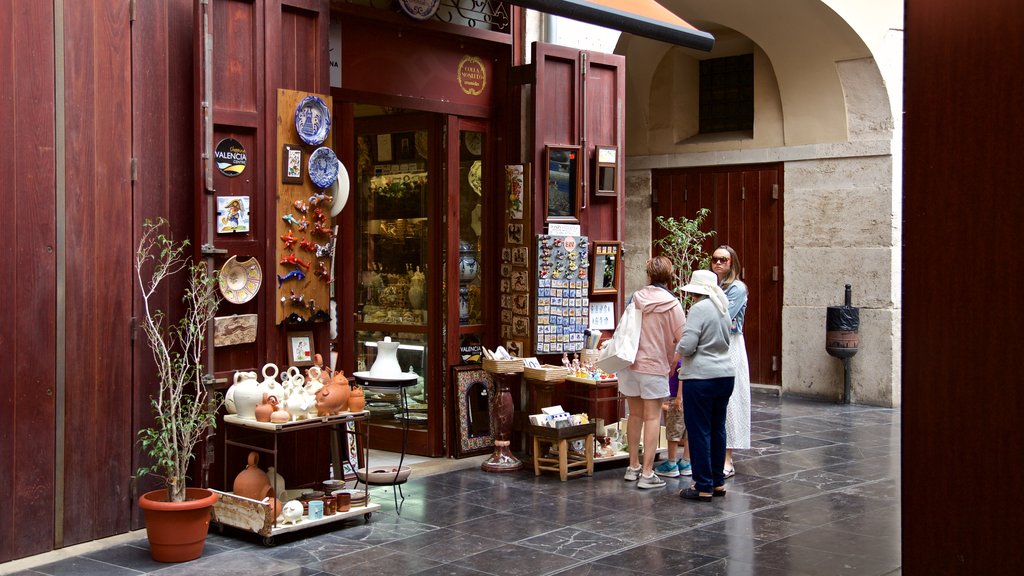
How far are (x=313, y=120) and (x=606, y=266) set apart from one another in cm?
316

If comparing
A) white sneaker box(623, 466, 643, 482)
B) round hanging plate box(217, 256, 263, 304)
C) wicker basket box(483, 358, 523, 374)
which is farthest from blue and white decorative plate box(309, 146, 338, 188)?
white sneaker box(623, 466, 643, 482)

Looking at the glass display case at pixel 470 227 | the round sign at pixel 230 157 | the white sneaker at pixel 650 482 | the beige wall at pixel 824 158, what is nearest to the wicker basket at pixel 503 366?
the glass display case at pixel 470 227

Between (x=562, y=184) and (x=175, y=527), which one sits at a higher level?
(x=562, y=184)

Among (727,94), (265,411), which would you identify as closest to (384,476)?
(265,411)

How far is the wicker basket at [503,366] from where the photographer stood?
817 cm

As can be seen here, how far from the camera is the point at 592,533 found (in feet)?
20.7

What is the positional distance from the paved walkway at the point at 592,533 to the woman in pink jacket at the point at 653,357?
0.40 metres

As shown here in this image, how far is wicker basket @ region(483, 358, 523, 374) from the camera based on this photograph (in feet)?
26.8

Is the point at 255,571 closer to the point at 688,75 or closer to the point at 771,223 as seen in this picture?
the point at 771,223

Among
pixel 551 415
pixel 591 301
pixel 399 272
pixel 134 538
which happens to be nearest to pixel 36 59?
pixel 134 538

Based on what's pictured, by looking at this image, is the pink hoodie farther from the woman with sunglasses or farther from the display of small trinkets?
the display of small trinkets

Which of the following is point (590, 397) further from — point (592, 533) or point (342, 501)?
point (342, 501)

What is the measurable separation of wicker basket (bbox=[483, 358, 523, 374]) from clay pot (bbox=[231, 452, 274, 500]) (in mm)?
2317

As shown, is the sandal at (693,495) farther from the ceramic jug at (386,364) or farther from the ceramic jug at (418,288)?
the ceramic jug at (418,288)
